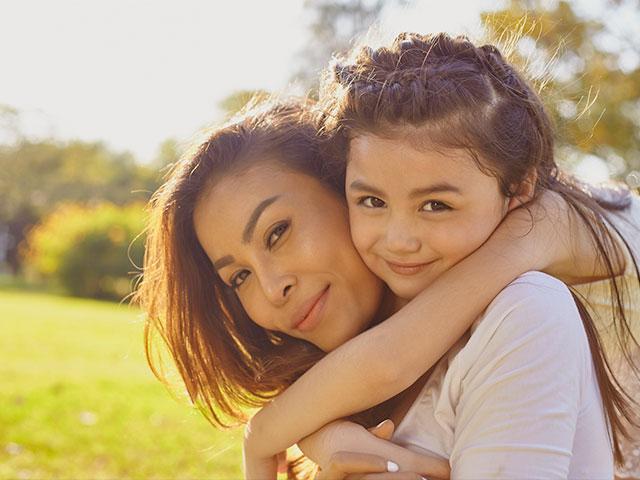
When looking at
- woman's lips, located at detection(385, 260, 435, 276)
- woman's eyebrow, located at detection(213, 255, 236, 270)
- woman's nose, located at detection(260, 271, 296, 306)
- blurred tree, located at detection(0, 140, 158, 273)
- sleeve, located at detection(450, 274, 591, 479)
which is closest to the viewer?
sleeve, located at detection(450, 274, 591, 479)

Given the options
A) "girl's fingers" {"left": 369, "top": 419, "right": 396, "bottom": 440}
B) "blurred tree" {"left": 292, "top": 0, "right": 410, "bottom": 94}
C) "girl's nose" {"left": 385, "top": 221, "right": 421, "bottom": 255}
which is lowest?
"girl's fingers" {"left": 369, "top": 419, "right": 396, "bottom": 440}

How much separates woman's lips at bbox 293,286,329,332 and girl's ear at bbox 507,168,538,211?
0.66m

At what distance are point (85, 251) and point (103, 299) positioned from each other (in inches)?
62.2

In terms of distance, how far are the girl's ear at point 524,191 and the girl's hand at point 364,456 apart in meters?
0.73

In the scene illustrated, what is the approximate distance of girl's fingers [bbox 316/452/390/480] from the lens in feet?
7.45

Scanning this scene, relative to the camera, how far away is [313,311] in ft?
9.07

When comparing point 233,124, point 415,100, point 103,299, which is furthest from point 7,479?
point 103,299

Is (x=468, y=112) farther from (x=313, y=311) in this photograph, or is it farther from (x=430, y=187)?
(x=313, y=311)

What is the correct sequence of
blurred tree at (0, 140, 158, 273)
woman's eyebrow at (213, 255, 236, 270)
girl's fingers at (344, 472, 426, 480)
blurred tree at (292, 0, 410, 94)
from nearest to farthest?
girl's fingers at (344, 472, 426, 480) < woman's eyebrow at (213, 255, 236, 270) < blurred tree at (292, 0, 410, 94) < blurred tree at (0, 140, 158, 273)

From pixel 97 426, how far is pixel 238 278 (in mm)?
4388

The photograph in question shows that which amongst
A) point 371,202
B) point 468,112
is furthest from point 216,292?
point 468,112

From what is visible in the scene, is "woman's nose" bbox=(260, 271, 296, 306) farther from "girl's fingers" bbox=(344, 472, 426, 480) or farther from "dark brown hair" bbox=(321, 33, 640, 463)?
"girl's fingers" bbox=(344, 472, 426, 480)

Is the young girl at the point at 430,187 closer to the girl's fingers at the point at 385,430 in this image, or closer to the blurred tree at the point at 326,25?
the girl's fingers at the point at 385,430

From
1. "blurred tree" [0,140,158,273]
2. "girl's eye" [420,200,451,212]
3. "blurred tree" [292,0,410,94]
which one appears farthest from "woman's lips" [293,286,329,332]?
"blurred tree" [0,140,158,273]
